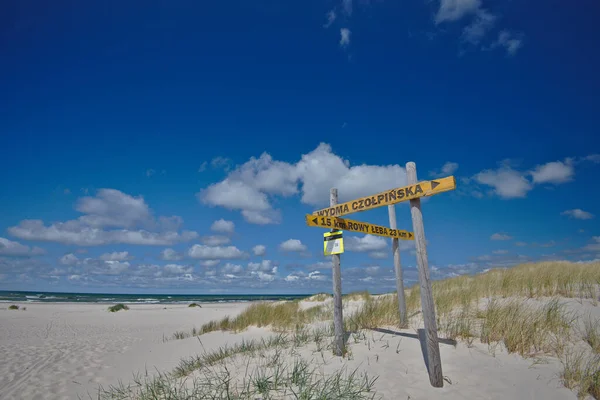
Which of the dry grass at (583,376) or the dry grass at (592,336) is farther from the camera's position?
the dry grass at (592,336)

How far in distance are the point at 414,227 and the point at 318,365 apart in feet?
9.20

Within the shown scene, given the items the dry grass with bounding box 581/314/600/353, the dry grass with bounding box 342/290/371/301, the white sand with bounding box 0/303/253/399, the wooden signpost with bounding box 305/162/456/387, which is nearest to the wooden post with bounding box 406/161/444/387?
the wooden signpost with bounding box 305/162/456/387

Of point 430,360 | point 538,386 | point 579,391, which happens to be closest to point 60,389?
point 430,360

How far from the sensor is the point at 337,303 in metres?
6.55

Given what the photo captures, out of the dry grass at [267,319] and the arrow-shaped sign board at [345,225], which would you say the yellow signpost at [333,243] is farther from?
the dry grass at [267,319]

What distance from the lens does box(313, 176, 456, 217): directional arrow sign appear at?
4871mm

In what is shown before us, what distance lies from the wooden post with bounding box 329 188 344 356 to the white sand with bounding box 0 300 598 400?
0.24 m

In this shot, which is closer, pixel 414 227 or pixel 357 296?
pixel 414 227

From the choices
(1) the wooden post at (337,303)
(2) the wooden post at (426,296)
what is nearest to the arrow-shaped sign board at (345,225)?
(1) the wooden post at (337,303)

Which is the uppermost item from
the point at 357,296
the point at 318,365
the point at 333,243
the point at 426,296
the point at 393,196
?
the point at 393,196

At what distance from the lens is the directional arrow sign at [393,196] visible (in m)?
4.87

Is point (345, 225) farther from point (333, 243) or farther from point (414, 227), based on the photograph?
point (414, 227)

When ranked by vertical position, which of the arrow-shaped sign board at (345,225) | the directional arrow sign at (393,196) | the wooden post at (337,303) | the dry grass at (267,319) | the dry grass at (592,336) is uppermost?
the directional arrow sign at (393,196)

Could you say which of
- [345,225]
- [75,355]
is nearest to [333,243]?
[345,225]
